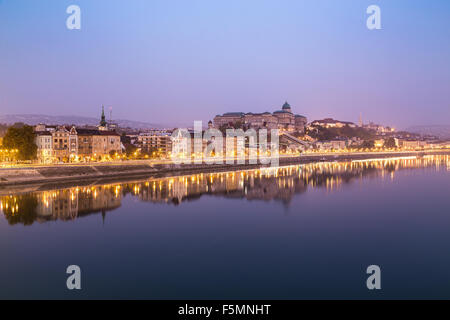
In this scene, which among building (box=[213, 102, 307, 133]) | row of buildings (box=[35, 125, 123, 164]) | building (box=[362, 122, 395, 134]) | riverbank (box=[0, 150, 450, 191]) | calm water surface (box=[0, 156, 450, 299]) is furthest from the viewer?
building (box=[362, 122, 395, 134])

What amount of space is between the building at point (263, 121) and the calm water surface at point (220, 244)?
53419mm

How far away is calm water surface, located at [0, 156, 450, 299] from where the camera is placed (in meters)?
7.66

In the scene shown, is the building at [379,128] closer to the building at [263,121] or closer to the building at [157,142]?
the building at [263,121]

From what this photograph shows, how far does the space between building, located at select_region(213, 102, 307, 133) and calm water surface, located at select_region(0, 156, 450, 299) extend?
53.4 meters

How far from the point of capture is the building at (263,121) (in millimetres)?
74369

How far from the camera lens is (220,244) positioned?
1081 cm

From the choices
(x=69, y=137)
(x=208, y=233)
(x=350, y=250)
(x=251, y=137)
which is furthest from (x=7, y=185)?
(x=251, y=137)

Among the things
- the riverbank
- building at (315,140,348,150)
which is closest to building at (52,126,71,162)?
the riverbank

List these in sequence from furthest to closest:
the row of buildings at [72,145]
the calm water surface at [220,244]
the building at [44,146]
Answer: the row of buildings at [72,145]
the building at [44,146]
the calm water surface at [220,244]

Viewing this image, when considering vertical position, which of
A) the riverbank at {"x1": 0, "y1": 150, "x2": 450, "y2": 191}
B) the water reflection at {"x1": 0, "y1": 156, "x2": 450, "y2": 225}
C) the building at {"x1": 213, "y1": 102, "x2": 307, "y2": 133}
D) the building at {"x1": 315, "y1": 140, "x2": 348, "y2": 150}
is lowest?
the water reflection at {"x1": 0, "y1": 156, "x2": 450, "y2": 225}

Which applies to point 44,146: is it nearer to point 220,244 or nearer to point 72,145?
point 72,145

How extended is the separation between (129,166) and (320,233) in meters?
19.7

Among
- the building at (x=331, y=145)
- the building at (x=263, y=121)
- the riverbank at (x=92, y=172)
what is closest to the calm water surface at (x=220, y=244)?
the riverbank at (x=92, y=172)

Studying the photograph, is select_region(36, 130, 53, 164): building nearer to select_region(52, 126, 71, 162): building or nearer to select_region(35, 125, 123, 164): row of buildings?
select_region(35, 125, 123, 164): row of buildings
